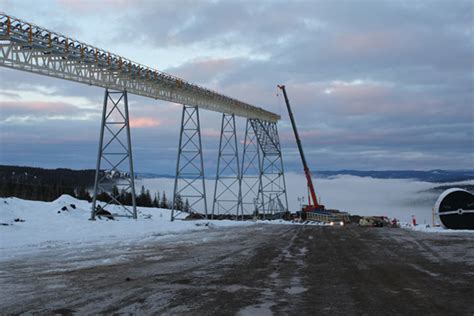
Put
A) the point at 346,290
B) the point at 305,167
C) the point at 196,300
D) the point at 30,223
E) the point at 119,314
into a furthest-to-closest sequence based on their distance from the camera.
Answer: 1. the point at 305,167
2. the point at 30,223
3. the point at 346,290
4. the point at 196,300
5. the point at 119,314

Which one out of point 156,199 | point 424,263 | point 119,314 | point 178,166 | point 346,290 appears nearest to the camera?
point 119,314

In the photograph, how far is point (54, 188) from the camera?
247 ft

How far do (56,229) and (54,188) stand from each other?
55.8 m

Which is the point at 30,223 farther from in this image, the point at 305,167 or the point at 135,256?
the point at 305,167

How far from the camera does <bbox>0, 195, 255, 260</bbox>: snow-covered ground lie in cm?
1873

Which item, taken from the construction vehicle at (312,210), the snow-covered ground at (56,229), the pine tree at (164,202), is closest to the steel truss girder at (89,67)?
the snow-covered ground at (56,229)

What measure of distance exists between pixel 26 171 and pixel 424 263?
114325mm

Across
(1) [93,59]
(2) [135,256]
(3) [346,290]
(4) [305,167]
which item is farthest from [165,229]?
(4) [305,167]

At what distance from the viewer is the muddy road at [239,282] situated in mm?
7649

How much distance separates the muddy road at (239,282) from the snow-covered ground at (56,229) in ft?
9.89

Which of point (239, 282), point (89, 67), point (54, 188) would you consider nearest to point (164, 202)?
point (54, 188)

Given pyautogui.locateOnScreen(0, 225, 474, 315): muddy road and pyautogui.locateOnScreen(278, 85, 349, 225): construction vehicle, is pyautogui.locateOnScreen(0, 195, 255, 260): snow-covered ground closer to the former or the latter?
pyautogui.locateOnScreen(0, 225, 474, 315): muddy road

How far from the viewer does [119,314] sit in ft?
23.4

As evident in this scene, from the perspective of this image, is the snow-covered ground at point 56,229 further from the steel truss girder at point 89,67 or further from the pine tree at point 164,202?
the pine tree at point 164,202
